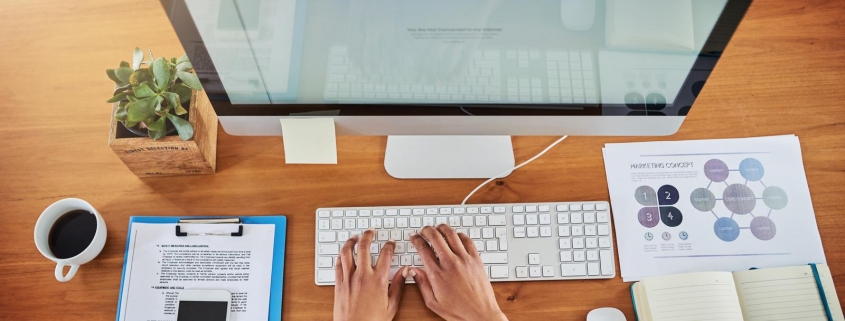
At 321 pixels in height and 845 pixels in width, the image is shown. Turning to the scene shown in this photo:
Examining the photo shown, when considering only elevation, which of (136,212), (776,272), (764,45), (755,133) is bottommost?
(776,272)

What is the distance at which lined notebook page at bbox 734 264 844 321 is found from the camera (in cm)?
80

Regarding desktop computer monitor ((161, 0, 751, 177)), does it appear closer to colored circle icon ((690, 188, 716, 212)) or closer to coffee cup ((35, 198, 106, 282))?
colored circle icon ((690, 188, 716, 212))

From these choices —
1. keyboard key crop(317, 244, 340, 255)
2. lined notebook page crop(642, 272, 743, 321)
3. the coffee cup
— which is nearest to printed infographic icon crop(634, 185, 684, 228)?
lined notebook page crop(642, 272, 743, 321)

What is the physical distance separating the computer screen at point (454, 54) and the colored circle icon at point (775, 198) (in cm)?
27

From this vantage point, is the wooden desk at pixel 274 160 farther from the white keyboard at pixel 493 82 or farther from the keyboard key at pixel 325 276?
the white keyboard at pixel 493 82

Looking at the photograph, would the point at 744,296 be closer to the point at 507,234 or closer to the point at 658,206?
the point at 658,206

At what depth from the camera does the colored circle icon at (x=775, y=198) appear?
0.90 metres

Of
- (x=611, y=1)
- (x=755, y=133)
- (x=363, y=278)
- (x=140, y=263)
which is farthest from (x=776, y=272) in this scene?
(x=140, y=263)

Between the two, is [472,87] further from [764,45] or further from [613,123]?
[764,45]

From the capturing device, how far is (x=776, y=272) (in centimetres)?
82

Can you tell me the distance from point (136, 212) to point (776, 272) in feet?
3.05

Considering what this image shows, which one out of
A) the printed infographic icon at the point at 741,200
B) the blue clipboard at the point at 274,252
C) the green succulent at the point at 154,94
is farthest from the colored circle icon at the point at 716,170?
the green succulent at the point at 154,94

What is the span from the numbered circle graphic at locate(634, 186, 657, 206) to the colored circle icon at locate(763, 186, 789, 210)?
166 millimetres

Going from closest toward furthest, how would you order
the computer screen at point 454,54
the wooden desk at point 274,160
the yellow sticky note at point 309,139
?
the computer screen at point 454,54
the yellow sticky note at point 309,139
the wooden desk at point 274,160
